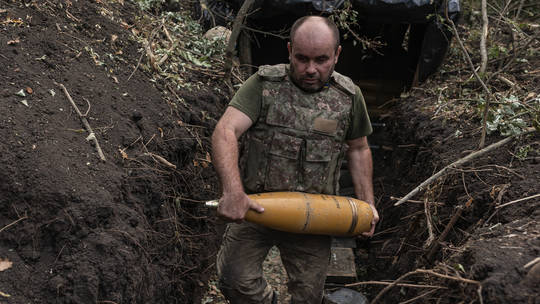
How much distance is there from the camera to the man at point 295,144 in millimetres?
2975

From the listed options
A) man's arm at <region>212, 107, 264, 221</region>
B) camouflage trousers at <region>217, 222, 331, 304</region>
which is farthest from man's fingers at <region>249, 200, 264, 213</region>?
camouflage trousers at <region>217, 222, 331, 304</region>

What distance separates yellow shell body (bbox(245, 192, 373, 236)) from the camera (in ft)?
9.55

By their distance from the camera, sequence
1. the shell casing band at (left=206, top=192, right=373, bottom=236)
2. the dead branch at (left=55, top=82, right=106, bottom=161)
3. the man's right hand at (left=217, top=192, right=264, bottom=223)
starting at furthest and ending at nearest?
the dead branch at (left=55, top=82, right=106, bottom=161) < the shell casing band at (left=206, top=192, right=373, bottom=236) < the man's right hand at (left=217, top=192, right=264, bottom=223)

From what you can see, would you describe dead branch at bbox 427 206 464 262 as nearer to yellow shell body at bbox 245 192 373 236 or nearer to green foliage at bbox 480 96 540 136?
yellow shell body at bbox 245 192 373 236

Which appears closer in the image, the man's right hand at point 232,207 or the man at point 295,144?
the man's right hand at point 232,207

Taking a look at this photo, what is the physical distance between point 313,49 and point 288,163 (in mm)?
763

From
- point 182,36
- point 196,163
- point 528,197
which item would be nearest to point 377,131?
point 182,36

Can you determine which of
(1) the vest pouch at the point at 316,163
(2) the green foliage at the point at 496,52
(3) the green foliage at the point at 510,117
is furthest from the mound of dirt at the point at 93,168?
(2) the green foliage at the point at 496,52

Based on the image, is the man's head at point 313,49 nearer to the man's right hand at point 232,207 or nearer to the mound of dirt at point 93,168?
the man's right hand at point 232,207

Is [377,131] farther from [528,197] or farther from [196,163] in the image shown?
→ [528,197]

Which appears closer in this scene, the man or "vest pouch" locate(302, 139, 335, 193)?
the man

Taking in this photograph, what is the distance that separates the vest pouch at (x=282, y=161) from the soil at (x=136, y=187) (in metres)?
0.80

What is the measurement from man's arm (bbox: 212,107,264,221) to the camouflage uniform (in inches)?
12.2

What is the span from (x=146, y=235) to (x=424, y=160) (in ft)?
9.84
